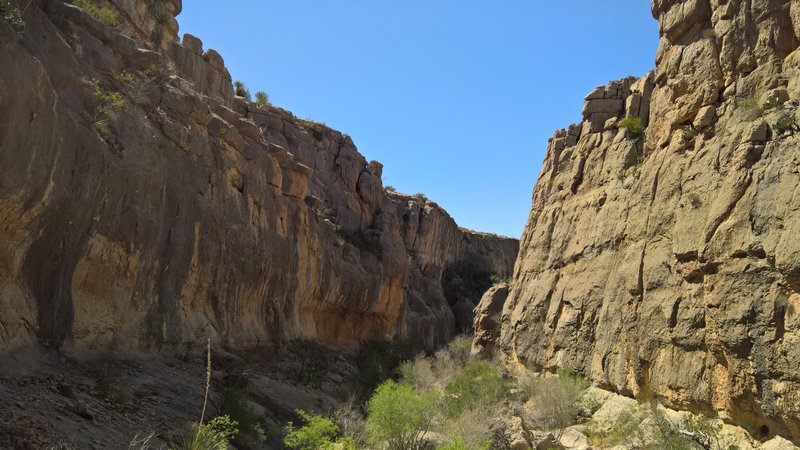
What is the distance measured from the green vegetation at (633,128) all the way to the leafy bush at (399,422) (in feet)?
40.3

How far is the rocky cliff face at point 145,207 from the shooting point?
12242 millimetres

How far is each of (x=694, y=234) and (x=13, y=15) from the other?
1573cm

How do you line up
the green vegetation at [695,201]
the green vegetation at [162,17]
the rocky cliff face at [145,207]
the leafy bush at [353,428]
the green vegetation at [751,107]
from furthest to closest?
the green vegetation at [162,17], the leafy bush at [353,428], the green vegetation at [695,201], the green vegetation at [751,107], the rocky cliff face at [145,207]

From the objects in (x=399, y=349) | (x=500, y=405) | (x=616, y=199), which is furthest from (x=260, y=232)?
(x=399, y=349)

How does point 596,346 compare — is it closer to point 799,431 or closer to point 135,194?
point 799,431

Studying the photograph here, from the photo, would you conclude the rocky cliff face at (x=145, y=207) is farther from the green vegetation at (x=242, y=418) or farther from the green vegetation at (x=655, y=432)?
the green vegetation at (x=655, y=432)

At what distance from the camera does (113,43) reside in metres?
19.6

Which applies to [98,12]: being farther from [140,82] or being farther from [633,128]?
[633,128]

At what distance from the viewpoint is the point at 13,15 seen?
40.6 feet

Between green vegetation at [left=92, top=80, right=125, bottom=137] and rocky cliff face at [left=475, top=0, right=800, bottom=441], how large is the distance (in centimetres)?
1485

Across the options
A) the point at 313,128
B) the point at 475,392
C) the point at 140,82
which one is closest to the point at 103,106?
the point at 140,82

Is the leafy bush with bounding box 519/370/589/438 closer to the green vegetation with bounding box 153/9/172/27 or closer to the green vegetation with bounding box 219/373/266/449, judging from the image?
the green vegetation with bounding box 219/373/266/449

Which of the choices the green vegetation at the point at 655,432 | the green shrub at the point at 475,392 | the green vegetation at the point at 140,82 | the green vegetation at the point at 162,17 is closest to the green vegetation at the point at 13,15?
the green vegetation at the point at 140,82

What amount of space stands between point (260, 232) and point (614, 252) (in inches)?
563
